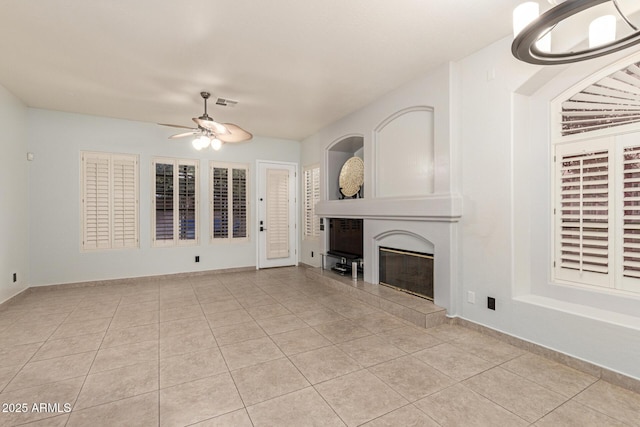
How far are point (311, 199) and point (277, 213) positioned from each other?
0.82m

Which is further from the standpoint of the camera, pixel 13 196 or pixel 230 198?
pixel 230 198

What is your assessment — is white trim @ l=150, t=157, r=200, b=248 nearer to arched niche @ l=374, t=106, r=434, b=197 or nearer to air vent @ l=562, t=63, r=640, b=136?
arched niche @ l=374, t=106, r=434, b=197

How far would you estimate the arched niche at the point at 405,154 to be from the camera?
3.64 meters

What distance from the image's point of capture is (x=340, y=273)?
17.1ft

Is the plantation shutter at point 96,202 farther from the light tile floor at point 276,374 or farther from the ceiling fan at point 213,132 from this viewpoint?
the ceiling fan at point 213,132

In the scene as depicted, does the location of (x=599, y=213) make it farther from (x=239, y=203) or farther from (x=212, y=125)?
(x=239, y=203)

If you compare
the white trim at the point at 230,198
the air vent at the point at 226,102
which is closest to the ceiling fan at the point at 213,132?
the air vent at the point at 226,102

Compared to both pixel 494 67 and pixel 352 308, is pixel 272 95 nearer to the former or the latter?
pixel 494 67

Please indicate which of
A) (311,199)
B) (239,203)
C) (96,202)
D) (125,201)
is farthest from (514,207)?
(96,202)

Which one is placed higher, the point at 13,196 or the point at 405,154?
the point at 405,154

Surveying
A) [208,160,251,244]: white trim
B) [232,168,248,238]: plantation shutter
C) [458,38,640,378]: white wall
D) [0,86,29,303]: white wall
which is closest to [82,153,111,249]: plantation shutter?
[0,86,29,303]: white wall

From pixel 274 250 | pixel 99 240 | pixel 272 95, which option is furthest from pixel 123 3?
pixel 274 250

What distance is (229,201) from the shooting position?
6148 millimetres

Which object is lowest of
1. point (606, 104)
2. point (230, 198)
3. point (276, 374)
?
point (276, 374)
